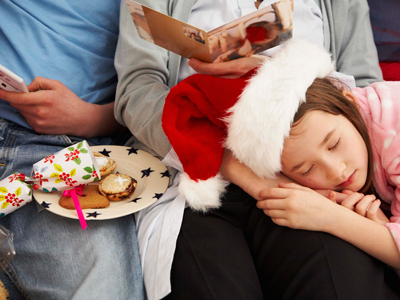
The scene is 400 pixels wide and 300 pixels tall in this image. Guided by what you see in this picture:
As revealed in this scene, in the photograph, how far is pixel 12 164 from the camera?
1.01 m

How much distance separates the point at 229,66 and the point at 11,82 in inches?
25.8

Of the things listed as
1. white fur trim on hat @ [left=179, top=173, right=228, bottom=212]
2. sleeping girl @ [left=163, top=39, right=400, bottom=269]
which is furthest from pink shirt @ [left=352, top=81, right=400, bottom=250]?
white fur trim on hat @ [left=179, top=173, right=228, bottom=212]

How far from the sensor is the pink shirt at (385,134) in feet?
2.81

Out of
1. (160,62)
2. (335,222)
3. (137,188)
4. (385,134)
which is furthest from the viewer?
(160,62)

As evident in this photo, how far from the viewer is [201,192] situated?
894 millimetres

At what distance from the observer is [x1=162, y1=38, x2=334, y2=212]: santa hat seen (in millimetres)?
808

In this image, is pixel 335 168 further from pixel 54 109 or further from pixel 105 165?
pixel 54 109

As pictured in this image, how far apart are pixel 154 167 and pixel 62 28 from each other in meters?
0.62

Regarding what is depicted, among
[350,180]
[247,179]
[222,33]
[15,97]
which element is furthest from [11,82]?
[350,180]

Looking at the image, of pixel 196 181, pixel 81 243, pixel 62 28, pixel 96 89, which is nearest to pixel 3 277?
pixel 81 243

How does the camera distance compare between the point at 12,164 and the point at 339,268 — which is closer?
the point at 339,268

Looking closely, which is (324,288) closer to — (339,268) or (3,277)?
(339,268)

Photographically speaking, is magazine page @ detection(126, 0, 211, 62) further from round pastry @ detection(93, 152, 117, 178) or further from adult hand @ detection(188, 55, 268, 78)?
round pastry @ detection(93, 152, 117, 178)

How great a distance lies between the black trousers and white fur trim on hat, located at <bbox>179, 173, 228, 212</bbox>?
0.12 ft
